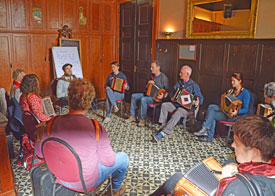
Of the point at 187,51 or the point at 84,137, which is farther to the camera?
the point at 187,51

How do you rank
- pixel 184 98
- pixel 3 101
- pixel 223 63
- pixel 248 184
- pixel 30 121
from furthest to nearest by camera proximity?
pixel 223 63 → pixel 184 98 → pixel 3 101 → pixel 30 121 → pixel 248 184

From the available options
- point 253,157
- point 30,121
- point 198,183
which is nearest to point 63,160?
point 198,183

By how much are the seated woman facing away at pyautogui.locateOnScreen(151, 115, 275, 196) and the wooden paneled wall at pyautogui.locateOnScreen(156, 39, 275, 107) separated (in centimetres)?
298

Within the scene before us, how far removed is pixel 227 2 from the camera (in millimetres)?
4230

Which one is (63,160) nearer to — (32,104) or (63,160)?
(63,160)

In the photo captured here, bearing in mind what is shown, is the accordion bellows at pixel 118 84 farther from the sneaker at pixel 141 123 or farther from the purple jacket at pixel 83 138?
the purple jacket at pixel 83 138

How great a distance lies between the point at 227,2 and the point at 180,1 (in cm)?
112

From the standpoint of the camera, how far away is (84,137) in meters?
1.68

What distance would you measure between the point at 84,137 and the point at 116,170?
2.26ft

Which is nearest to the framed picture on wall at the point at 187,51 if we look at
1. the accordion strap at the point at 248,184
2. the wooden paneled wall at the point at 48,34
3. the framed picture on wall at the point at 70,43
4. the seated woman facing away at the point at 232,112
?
the seated woman facing away at the point at 232,112

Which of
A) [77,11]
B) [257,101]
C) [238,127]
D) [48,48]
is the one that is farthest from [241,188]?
[77,11]

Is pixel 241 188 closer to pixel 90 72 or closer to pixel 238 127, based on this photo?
pixel 238 127

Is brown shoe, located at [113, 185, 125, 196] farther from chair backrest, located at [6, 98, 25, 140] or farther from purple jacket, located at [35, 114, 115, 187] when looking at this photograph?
chair backrest, located at [6, 98, 25, 140]

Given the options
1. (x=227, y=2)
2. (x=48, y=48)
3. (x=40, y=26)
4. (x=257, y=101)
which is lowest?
(x=257, y=101)
